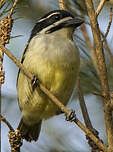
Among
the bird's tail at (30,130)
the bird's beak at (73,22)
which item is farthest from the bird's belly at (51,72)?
the bird's tail at (30,130)

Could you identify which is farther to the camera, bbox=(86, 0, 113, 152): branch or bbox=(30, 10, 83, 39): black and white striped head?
bbox=(30, 10, 83, 39): black and white striped head

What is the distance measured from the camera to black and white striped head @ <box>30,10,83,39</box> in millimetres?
3252

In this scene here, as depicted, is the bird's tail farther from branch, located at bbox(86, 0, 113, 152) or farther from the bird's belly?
branch, located at bbox(86, 0, 113, 152)

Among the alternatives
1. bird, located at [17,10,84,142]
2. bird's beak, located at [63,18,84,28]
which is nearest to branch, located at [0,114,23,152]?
bird, located at [17,10,84,142]

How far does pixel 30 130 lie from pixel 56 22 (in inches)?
51.2

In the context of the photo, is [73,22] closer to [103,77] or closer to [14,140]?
[103,77]

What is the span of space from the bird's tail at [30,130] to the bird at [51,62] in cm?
35

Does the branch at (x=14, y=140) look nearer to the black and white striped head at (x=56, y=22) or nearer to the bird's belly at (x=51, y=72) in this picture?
the bird's belly at (x=51, y=72)

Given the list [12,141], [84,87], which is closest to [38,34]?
[84,87]

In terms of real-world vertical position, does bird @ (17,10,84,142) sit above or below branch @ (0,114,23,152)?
above

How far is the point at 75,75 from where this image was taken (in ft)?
10.4

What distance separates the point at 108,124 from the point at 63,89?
0.91 m

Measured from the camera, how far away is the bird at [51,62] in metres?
3.09

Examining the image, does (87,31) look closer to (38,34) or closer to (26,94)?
(38,34)
